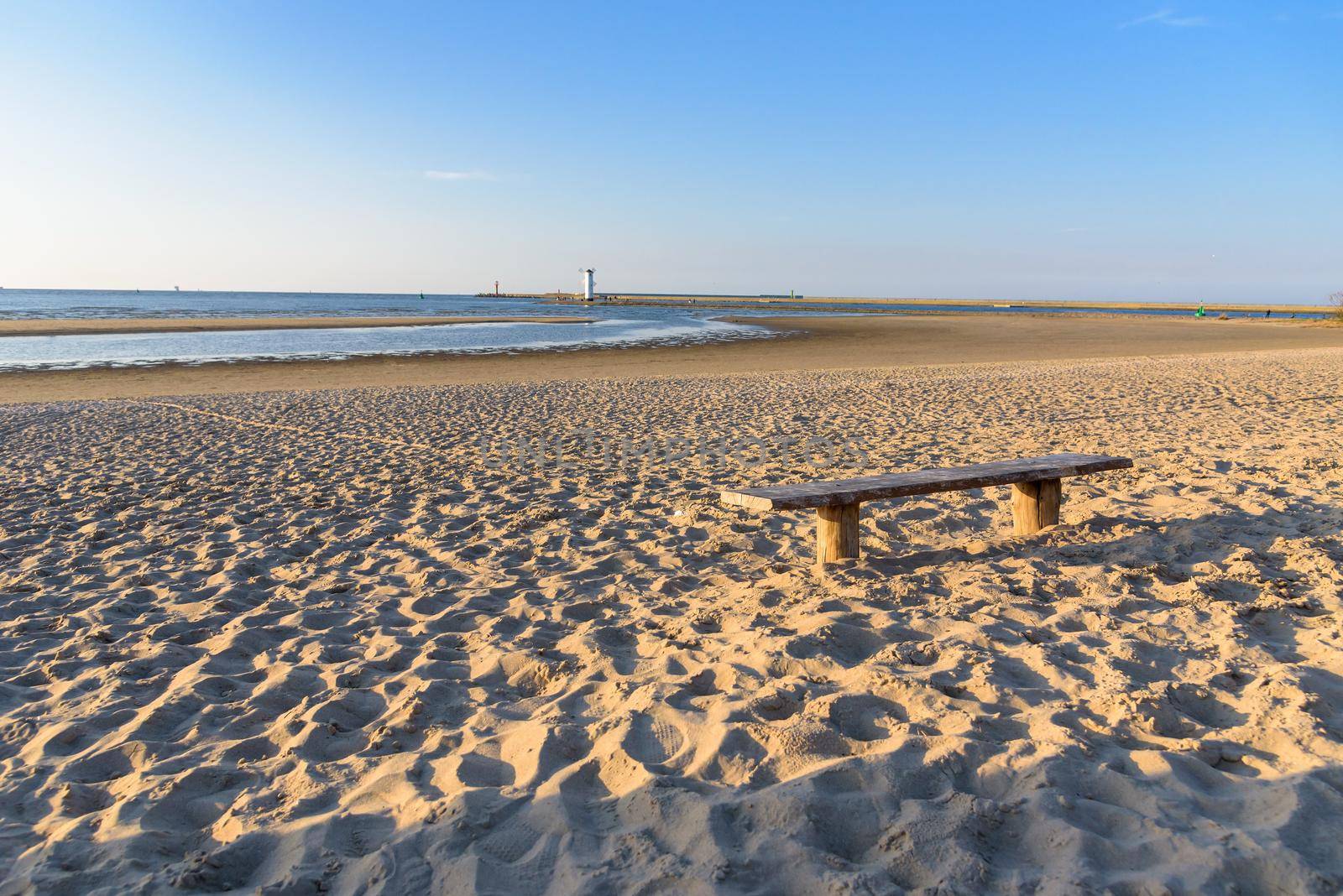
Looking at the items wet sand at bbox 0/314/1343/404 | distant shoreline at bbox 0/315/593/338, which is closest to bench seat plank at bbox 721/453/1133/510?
wet sand at bbox 0/314/1343/404

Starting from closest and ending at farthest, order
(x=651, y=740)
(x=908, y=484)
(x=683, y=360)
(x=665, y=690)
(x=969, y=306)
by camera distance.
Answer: (x=651, y=740), (x=665, y=690), (x=908, y=484), (x=683, y=360), (x=969, y=306)

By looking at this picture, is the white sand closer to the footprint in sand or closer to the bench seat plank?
the footprint in sand

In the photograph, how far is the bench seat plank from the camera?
428 centimetres

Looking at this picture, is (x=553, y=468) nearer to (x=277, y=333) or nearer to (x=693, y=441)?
(x=693, y=441)

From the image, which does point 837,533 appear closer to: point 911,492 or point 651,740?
point 911,492

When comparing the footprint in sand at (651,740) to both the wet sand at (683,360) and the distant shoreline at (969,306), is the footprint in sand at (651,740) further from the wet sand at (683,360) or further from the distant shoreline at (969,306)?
the distant shoreline at (969,306)

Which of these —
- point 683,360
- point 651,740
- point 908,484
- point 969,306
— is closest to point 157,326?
point 683,360

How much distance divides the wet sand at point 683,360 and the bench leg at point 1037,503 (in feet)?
41.4

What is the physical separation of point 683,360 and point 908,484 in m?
19.3

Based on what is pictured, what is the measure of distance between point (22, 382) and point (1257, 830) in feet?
72.5

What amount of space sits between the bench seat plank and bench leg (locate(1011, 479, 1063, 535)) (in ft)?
0.47

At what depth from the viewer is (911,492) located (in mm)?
4543

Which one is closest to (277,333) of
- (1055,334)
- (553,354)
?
(553,354)

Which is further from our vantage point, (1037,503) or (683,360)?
(683,360)
